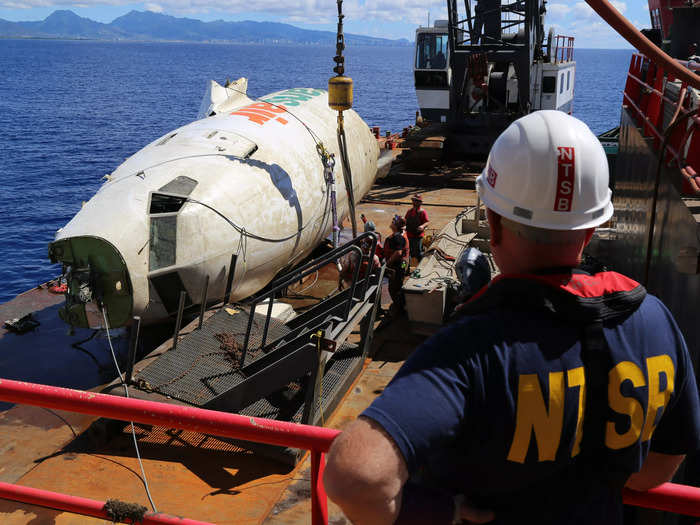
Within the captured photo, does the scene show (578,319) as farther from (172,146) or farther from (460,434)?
(172,146)

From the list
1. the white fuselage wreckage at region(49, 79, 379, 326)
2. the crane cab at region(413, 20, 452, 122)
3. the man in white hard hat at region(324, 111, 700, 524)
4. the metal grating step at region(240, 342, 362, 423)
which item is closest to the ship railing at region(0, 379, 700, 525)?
the man in white hard hat at region(324, 111, 700, 524)

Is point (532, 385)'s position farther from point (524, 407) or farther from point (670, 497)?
point (670, 497)

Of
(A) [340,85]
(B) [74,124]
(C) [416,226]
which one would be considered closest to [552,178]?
(A) [340,85]

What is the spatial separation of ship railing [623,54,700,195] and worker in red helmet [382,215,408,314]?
15.8 feet

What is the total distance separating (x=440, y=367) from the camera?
183cm

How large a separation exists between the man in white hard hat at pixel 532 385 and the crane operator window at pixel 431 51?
26668mm

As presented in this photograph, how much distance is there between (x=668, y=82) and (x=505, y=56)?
15.8 metres

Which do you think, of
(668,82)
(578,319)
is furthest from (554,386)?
(668,82)

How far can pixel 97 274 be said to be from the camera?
10.3 metres

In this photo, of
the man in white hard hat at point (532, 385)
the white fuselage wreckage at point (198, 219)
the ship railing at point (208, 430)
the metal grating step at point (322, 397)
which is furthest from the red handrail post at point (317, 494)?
the white fuselage wreckage at point (198, 219)

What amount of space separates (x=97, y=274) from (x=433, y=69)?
20696 millimetres

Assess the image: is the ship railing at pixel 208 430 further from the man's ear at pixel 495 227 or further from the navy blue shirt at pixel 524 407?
the man's ear at pixel 495 227

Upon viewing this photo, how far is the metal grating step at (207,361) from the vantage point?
29.5 ft

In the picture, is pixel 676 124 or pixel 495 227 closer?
pixel 495 227
